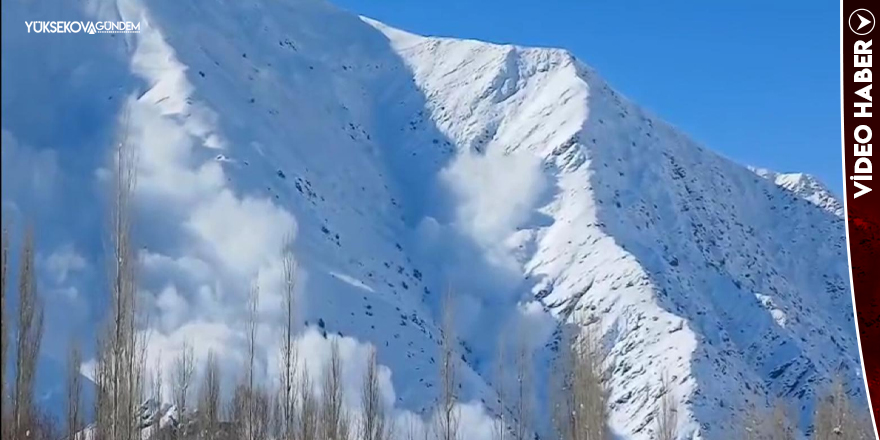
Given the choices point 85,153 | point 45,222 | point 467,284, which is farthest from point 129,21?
point 467,284

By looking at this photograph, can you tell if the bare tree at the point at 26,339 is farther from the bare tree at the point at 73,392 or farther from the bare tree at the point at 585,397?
the bare tree at the point at 585,397

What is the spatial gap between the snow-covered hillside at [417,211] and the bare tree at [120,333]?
4349 cm

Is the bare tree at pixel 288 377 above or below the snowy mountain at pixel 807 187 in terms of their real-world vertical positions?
below

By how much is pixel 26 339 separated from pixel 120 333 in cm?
287

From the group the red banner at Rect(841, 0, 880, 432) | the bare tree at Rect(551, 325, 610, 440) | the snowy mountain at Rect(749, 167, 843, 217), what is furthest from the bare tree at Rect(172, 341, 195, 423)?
the snowy mountain at Rect(749, 167, 843, 217)

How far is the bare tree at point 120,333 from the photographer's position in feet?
73.0

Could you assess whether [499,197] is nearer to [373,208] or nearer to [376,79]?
[373,208]

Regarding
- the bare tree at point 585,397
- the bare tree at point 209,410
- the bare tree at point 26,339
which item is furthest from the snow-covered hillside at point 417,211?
the bare tree at point 26,339

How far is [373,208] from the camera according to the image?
339ft

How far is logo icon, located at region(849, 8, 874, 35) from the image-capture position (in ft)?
25.5

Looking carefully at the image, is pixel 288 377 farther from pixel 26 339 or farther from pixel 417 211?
pixel 417 211

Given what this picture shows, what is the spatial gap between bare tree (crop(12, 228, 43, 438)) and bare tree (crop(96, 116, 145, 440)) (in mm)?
1568

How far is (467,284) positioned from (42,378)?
4284cm

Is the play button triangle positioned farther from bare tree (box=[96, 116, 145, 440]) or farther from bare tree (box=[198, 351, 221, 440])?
bare tree (box=[198, 351, 221, 440])
